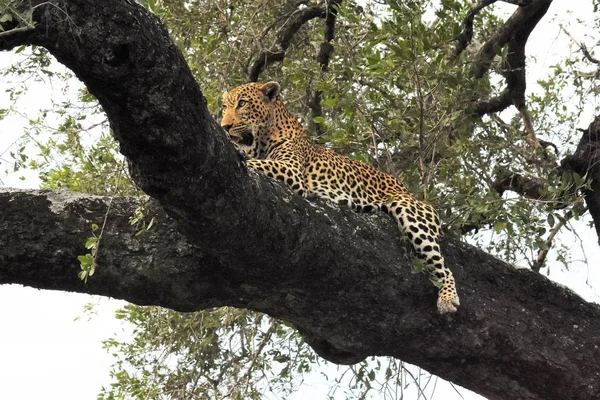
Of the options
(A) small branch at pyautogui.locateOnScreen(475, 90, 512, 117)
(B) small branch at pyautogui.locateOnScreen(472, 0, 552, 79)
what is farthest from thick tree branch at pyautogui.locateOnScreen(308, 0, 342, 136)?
(A) small branch at pyautogui.locateOnScreen(475, 90, 512, 117)

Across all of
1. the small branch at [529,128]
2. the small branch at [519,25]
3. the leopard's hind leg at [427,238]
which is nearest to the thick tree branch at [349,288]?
the leopard's hind leg at [427,238]

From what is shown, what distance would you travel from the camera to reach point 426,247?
6766 mm

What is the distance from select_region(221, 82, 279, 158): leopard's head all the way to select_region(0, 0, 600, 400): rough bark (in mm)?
1578

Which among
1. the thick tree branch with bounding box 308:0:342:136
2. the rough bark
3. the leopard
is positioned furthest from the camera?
the thick tree branch with bounding box 308:0:342:136

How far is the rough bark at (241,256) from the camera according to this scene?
4141 millimetres

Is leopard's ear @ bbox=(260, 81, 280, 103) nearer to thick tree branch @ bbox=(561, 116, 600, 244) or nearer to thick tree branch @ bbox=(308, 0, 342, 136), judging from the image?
thick tree branch @ bbox=(308, 0, 342, 136)

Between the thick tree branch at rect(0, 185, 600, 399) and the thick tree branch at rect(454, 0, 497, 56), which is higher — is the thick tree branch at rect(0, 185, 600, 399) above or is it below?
below

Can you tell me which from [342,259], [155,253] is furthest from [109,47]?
[342,259]

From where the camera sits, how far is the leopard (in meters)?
6.74

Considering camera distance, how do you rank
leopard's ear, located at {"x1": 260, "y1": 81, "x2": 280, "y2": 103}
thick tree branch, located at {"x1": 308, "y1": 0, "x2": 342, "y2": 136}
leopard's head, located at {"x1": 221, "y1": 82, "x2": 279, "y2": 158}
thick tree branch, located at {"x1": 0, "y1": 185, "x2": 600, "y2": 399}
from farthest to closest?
thick tree branch, located at {"x1": 308, "y1": 0, "x2": 342, "y2": 136} → leopard's ear, located at {"x1": 260, "y1": 81, "x2": 280, "y2": 103} → leopard's head, located at {"x1": 221, "y1": 82, "x2": 279, "y2": 158} → thick tree branch, located at {"x1": 0, "y1": 185, "x2": 600, "y2": 399}

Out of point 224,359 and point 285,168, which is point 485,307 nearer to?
point 285,168

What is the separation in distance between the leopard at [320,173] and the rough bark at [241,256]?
0.61 feet

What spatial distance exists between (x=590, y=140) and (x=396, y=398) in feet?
9.92

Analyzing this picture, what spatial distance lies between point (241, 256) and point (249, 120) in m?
2.65
